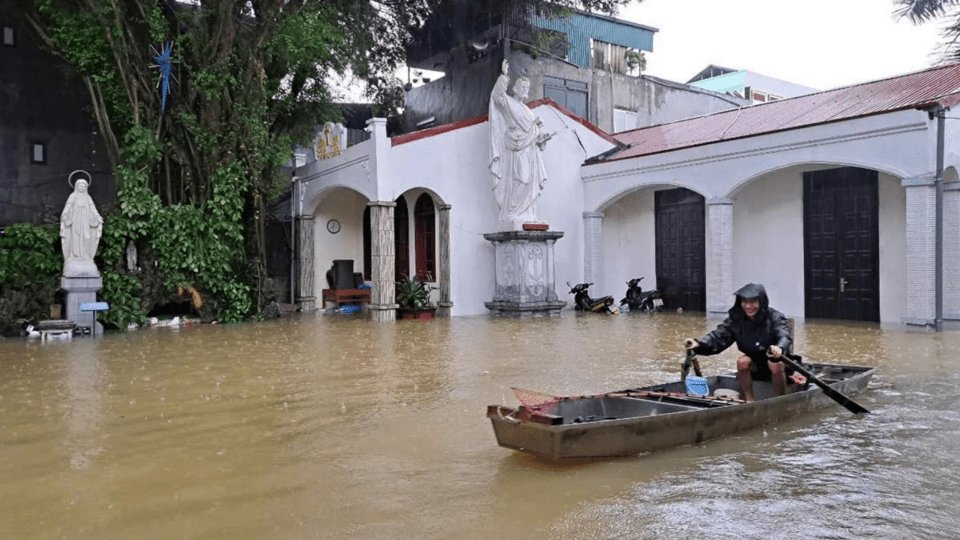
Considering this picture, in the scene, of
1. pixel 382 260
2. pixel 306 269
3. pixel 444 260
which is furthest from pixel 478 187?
pixel 306 269

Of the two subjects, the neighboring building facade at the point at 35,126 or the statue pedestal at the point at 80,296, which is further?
the neighboring building facade at the point at 35,126

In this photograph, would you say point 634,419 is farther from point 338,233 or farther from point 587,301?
point 338,233

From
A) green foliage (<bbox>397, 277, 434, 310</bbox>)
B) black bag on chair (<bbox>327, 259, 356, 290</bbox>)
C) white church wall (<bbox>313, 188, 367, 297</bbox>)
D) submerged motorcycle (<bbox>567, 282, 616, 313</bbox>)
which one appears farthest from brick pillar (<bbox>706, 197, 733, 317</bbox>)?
white church wall (<bbox>313, 188, 367, 297</bbox>)

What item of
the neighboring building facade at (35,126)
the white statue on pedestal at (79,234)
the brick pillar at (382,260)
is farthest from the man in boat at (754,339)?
the neighboring building facade at (35,126)

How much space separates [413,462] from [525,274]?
12.2 metres

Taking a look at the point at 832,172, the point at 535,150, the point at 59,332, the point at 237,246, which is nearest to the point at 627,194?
the point at 535,150

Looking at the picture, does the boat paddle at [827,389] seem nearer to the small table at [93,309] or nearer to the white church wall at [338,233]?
the small table at [93,309]

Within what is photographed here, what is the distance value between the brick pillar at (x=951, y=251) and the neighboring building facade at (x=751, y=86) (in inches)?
753

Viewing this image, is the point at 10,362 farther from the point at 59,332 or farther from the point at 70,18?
the point at 70,18

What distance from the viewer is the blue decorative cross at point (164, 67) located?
16391mm

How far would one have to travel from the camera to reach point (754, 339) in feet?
21.1

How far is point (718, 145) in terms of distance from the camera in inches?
634

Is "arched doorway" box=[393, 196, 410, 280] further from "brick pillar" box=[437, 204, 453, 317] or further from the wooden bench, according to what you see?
"brick pillar" box=[437, 204, 453, 317]

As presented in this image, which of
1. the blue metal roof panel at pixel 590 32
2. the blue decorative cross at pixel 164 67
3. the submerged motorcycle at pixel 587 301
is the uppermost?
the blue metal roof panel at pixel 590 32
